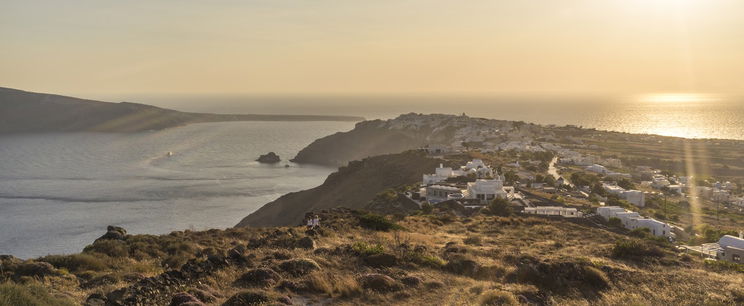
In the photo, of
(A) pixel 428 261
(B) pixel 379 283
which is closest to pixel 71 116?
(A) pixel 428 261

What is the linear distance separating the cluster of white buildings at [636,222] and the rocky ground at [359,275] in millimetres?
9411

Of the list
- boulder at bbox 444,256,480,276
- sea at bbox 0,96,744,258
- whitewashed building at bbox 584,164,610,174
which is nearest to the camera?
boulder at bbox 444,256,480,276

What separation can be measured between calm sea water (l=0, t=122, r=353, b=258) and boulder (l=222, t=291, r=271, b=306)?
3083cm

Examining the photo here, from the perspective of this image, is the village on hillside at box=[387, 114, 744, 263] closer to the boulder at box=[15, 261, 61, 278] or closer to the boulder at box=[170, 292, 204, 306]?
the boulder at box=[170, 292, 204, 306]

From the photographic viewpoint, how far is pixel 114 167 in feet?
257

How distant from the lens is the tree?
2795cm

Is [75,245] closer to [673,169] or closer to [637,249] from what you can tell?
[637,249]

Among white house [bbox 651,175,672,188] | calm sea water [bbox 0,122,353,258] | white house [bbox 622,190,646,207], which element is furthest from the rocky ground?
white house [bbox 651,175,672,188]

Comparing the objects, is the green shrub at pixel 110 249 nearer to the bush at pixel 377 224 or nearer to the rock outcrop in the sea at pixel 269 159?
the bush at pixel 377 224

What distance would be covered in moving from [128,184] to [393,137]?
41866mm

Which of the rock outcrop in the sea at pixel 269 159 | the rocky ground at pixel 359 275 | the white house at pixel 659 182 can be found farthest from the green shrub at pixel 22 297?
the rock outcrop in the sea at pixel 269 159

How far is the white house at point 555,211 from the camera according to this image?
1089 inches

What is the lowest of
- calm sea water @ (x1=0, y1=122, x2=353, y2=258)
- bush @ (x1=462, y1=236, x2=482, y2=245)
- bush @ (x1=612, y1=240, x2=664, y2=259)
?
calm sea water @ (x1=0, y1=122, x2=353, y2=258)

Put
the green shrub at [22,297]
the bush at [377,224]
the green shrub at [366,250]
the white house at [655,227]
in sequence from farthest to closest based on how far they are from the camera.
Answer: the white house at [655,227] → the bush at [377,224] → the green shrub at [366,250] → the green shrub at [22,297]
